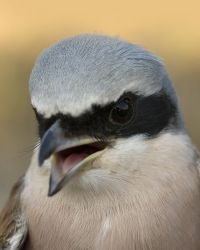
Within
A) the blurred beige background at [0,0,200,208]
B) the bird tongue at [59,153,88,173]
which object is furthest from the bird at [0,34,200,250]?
the blurred beige background at [0,0,200,208]

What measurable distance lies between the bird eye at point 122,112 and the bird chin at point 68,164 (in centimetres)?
14

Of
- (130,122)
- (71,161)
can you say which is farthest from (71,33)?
(71,161)

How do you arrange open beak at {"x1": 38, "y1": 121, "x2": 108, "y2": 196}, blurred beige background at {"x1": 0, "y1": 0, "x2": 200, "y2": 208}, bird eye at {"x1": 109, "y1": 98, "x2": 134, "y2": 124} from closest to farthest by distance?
open beak at {"x1": 38, "y1": 121, "x2": 108, "y2": 196}
bird eye at {"x1": 109, "y1": 98, "x2": 134, "y2": 124}
blurred beige background at {"x1": 0, "y1": 0, "x2": 200, "y2": 208}

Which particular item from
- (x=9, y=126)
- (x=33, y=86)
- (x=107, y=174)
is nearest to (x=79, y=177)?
(x=107, y=174)

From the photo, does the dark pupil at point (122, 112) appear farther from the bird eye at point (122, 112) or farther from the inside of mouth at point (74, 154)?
the inside of mouth at point (74, 154)

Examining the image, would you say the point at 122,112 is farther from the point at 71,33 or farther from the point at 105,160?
the point at 71,33

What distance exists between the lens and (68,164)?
3619 millimetres

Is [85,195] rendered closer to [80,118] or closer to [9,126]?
[80,118]

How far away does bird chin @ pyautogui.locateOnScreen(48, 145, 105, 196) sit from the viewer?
356 cm

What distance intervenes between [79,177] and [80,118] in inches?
12.3

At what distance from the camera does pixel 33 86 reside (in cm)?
366

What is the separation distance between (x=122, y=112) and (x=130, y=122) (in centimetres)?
8

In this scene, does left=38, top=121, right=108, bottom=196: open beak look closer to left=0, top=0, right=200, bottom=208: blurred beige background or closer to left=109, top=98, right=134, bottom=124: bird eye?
left=109, top=98, right=134, bottom=124: bird eye

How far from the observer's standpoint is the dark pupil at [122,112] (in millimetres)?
3656
